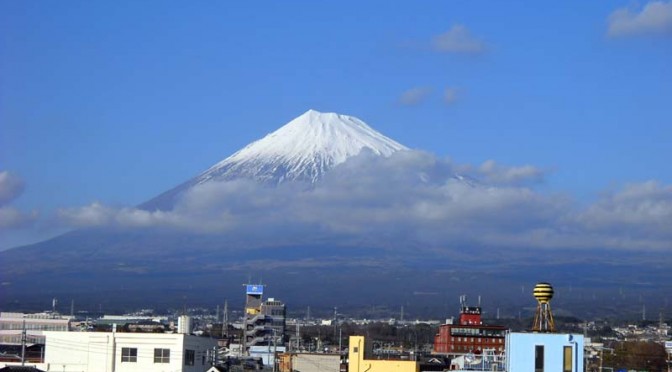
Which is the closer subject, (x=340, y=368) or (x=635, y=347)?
(x=340, y=368)

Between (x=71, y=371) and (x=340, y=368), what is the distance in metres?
14.2

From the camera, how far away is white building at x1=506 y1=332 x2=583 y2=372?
32.8 m

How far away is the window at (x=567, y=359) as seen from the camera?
3281 cm

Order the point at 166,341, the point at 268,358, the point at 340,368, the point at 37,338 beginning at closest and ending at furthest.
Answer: the point at 166,341 < the point at 340,368 < the point at 268,358 < the point at 37,338

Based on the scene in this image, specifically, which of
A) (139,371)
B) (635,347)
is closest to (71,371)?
(139,371)

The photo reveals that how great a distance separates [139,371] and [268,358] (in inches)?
1044

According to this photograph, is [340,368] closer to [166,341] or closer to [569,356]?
[166,341]

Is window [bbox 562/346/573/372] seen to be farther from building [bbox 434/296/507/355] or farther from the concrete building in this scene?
building [bbox 434/296/507/355]

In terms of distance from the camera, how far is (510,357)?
33031 millimetres

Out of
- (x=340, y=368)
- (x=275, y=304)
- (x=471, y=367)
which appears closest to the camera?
(x=471, y=367)

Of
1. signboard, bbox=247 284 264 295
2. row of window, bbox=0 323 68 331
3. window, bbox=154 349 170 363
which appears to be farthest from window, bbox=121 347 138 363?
signboard, bbox=247 284 264 295

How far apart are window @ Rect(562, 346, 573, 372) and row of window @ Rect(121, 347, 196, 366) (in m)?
16.5

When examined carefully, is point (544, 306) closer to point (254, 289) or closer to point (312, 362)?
point (312, 362)

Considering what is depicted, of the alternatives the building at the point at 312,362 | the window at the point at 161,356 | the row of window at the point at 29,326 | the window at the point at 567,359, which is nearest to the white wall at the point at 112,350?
the window at the point at 161,356
